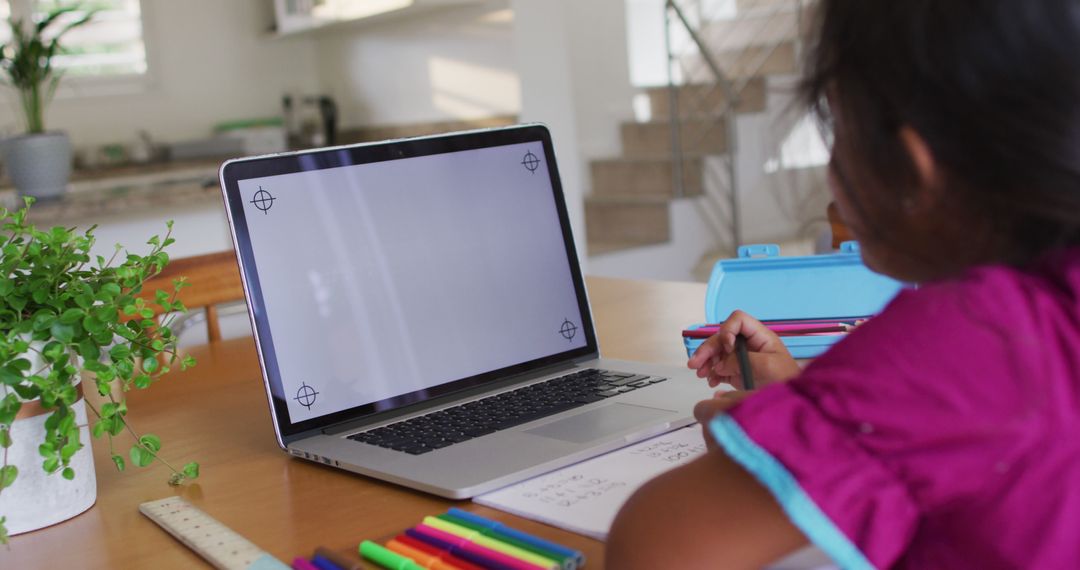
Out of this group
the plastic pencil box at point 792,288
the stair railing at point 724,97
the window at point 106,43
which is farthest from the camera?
the stair railing at point 724,97

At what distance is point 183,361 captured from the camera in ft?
2.79

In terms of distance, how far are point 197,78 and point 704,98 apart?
2367 millimetres

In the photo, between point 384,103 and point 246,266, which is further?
point 384,103

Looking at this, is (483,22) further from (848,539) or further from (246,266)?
(848,539)

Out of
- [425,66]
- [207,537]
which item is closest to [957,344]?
[207,537]

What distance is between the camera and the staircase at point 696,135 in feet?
16.1

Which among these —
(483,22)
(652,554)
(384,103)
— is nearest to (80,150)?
(384,103)

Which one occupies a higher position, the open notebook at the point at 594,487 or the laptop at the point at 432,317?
the laptop at the point at 432,317

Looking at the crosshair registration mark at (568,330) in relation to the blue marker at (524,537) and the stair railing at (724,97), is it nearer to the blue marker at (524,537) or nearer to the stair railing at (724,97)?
the blue marker at (524,537)

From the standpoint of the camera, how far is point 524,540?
25.1 inches

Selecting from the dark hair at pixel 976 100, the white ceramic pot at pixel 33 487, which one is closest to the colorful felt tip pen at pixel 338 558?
the white ceramic pot at pixel 33 487

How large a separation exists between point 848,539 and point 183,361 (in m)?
0.56

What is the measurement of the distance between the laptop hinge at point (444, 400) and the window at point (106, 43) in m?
3.96

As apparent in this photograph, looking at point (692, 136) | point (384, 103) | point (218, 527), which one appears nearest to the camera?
point (218, 527)
